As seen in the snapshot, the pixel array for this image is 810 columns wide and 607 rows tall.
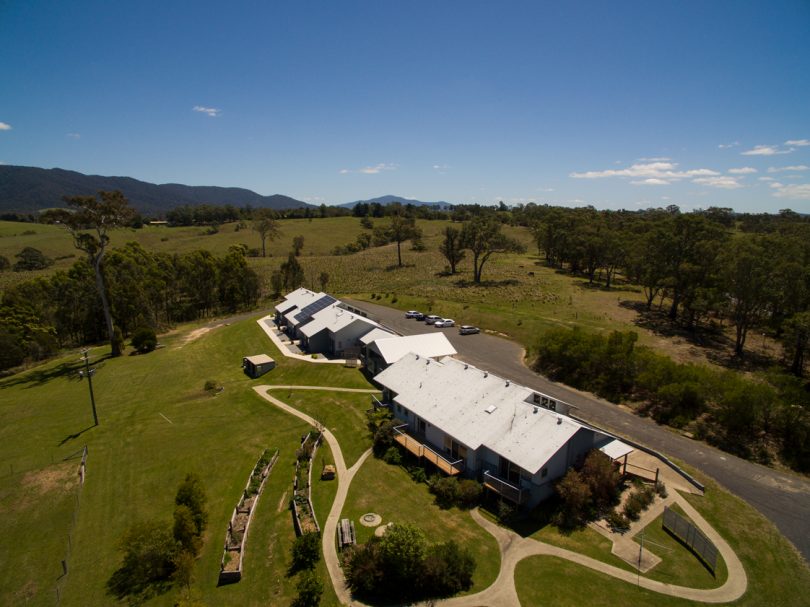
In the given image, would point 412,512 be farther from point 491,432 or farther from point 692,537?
point 692,537

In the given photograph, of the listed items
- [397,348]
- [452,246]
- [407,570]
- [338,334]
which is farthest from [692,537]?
[452,246]

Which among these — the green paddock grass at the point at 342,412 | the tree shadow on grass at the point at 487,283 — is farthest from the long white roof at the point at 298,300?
the tree shadow on grass at the point at 487,283

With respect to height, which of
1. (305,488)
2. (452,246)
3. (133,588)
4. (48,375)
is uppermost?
(452,246)

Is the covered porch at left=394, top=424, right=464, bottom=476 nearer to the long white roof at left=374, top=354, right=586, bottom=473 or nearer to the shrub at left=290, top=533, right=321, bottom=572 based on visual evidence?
the long white roof at left=374, top=354, right=586, bottom=473

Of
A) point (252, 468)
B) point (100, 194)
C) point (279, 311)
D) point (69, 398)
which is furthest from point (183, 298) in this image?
point (252, 468)

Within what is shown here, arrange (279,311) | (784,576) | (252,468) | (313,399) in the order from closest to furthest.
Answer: (784,576) < (252,468) < (313,399) < (279,311)

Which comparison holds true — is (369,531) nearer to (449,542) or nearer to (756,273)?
(449,542)

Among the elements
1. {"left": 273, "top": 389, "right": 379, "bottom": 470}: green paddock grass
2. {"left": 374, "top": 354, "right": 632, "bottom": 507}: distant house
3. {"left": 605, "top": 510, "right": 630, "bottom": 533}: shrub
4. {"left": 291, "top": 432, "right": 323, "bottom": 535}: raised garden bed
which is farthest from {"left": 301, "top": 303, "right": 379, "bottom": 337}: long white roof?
{"left": 605, "top": 510, "right": 630, "bottom": 533}: shrub
